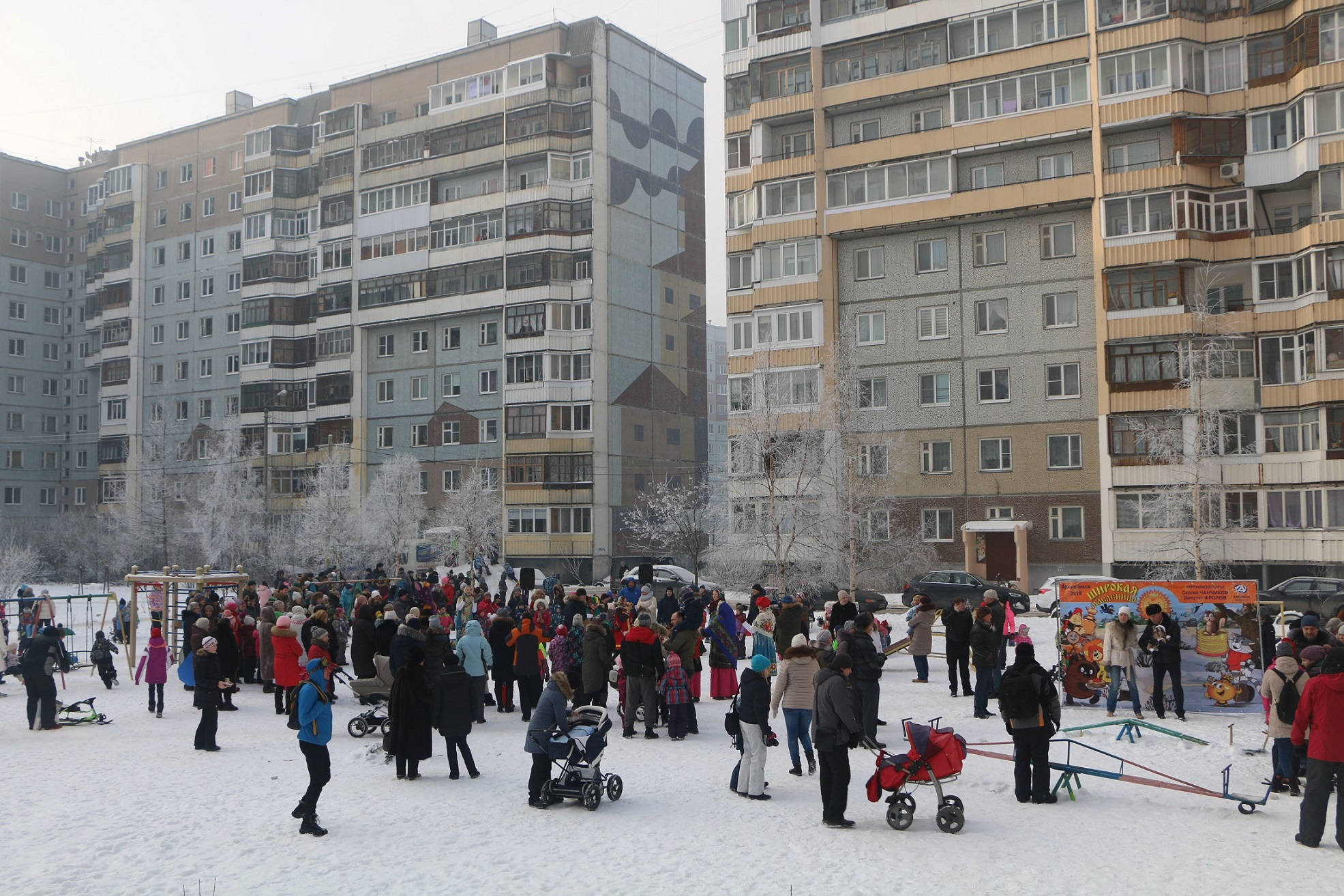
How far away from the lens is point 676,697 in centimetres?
1634

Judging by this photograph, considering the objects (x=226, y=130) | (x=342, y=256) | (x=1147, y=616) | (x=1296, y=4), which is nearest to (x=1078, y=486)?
(x=1296, y=4)

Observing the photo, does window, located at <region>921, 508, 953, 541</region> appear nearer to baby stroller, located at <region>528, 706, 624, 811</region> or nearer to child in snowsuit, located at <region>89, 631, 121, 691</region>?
child in snowsuit, located at <region>89, 631, 121, 691</region>

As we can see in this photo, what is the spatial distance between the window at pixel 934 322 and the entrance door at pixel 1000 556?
8996 millimetres

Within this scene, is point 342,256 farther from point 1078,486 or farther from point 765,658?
point 765,658

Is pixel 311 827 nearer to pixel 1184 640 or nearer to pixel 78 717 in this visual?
pixel 78 717

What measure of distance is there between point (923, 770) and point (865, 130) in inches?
1690

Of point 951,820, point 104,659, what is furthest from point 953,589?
point 951,820

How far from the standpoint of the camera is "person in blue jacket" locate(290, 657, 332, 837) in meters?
11.5

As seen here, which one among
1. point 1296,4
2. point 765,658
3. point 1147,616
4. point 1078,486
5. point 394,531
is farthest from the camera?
point 394,531

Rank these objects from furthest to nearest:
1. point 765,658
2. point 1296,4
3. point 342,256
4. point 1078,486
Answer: point 342,256 < point 1078,486 < point 1296,4 < point 765,658

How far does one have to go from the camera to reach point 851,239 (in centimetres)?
5069

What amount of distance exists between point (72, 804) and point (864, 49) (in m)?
46.0

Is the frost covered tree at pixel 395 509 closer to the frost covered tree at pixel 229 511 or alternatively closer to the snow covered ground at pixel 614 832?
the frost covered tree at pixel 229 511

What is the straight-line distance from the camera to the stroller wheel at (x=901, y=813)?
1154cm
